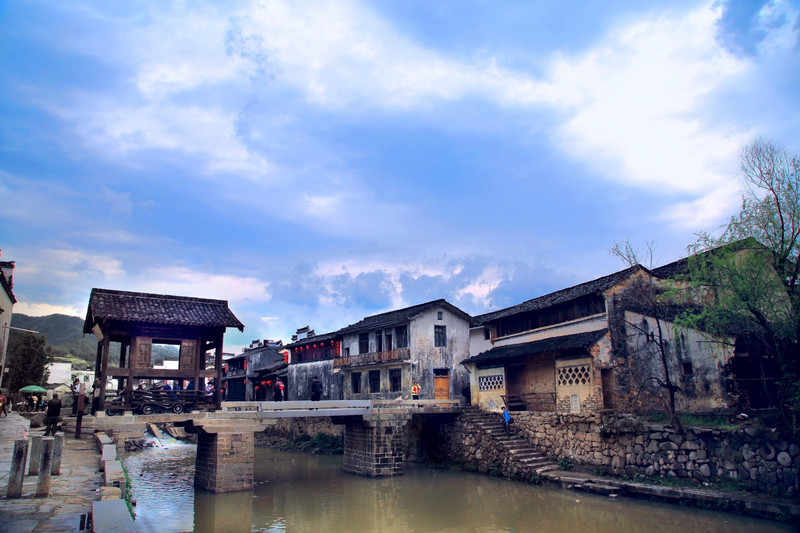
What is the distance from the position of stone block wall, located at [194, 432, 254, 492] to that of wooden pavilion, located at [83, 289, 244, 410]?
173cm

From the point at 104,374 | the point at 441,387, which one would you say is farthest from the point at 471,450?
the point at 104,374

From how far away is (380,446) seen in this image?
79.6 feet

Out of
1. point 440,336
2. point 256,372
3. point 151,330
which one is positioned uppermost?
point 440,336

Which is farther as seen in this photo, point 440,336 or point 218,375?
point 440,336

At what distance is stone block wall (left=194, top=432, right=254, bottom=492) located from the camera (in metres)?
19.4

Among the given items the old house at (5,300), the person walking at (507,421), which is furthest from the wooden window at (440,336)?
the old house at (5,300)

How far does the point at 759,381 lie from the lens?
21.6 metres

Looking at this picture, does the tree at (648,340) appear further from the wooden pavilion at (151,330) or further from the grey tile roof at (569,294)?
the wooden pavilion at (151,330)

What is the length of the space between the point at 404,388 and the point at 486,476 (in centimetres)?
970

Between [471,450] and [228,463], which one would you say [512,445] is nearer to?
[471,450]

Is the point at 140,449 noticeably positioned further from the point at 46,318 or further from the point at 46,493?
the point at 46,318

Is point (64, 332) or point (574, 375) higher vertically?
point (64, 332)

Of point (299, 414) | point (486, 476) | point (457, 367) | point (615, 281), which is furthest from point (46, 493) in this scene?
point (457, 367)

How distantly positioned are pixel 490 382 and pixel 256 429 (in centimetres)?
1304
